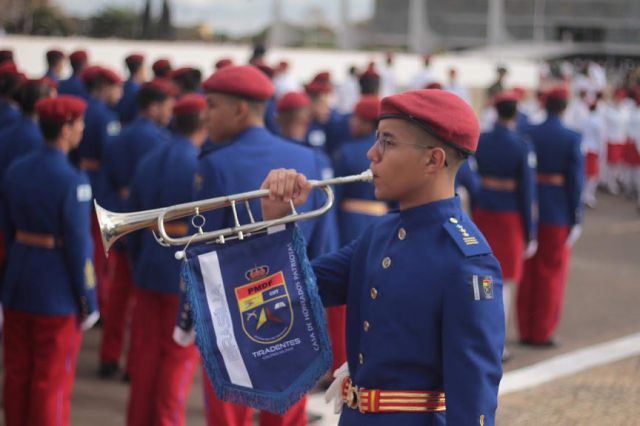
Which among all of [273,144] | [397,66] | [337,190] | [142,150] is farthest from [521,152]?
[397,66]

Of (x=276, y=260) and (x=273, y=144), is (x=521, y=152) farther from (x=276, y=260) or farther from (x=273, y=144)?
(x=276, y=260)

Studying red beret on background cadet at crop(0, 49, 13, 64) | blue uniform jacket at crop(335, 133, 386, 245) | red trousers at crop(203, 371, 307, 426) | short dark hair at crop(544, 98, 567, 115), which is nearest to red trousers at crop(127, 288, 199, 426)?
red trousers at crop(203, 371, 307, 426)

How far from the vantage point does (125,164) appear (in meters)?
7.96

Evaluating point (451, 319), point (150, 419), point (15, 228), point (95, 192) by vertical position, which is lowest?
point (150, 419)

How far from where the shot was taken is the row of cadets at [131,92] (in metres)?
10.7

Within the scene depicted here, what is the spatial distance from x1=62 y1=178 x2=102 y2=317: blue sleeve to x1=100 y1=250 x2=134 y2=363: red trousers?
2123 mm

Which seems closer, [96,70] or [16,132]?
[16,132]

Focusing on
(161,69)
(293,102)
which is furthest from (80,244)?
(161,69)

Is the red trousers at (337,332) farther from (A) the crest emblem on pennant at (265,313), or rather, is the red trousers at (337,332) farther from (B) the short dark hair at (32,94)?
(A) the crest emblem on pennant at (265,313)

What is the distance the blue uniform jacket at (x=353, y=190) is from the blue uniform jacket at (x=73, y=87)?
4.33 m

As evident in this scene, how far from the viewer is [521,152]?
28.2 ft

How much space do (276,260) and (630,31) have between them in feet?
165

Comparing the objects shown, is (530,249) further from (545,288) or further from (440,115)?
(440,115)

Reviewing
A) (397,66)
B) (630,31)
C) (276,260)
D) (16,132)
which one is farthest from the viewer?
(630,31)
